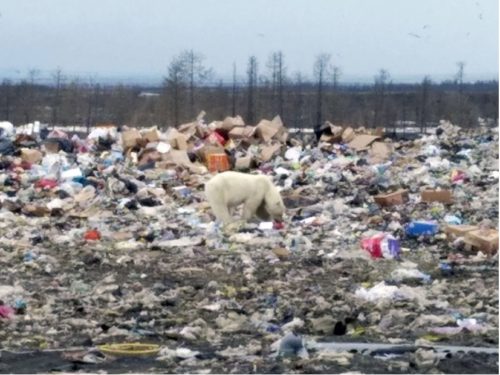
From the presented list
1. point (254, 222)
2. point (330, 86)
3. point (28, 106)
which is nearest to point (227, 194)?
point (254, 222)

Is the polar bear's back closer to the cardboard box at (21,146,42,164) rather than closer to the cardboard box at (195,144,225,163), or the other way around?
the cardboard box at (195,144,225,163)

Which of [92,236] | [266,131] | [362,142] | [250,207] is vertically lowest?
[92,236]

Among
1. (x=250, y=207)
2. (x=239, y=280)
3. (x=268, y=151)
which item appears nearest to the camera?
(x=239, y=280)

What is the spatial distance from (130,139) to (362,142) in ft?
12.7

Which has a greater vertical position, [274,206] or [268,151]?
[268,151]

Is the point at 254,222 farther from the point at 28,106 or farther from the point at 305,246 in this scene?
the point at 28,106

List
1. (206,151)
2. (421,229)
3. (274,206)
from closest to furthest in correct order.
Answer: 1. (421,229)
2. (274,206)
3. (206,151)

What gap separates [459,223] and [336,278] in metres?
3.06

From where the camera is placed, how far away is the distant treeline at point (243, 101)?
3288 cm

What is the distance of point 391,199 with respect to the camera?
11.8 metres

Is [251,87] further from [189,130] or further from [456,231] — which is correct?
[456,231]

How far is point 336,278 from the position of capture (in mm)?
7691

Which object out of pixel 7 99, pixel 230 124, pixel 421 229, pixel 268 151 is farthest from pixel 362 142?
pixel 7 99

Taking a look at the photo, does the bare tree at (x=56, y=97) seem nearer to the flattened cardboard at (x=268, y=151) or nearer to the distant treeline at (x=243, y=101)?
the distant treeline at (x=243, y=101)
